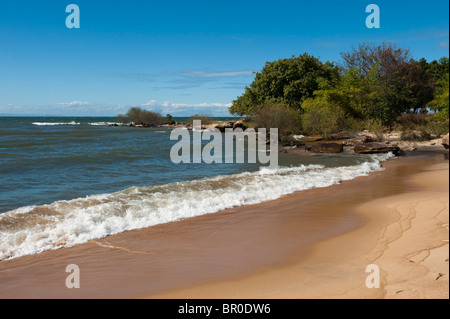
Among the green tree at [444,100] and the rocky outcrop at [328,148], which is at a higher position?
the green tree at [444,100]

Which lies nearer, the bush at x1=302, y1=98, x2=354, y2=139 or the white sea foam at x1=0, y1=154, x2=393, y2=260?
the white sea foam at x1=0, y1=154, x2=393, y2=260

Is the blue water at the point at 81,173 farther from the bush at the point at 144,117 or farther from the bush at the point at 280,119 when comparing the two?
the bush at the point at 144,117

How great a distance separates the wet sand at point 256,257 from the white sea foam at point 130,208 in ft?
1.37

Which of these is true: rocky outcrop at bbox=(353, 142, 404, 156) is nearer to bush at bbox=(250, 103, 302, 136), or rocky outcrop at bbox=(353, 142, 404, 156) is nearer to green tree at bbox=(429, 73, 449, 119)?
bush at bbox=(250, 103, 302, 136)

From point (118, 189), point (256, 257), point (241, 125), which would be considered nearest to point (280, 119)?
point (241, 125)

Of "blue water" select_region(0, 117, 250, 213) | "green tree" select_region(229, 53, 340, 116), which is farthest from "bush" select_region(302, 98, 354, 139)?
"blue water" select_region(0, 117, 250, 213)

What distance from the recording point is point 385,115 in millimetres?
31438

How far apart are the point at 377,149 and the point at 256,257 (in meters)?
17.9

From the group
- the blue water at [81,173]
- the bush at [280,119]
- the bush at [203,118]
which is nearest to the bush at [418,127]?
the bush at [280,119]

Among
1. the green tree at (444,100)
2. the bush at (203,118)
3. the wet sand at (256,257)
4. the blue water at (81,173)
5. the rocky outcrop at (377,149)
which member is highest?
the bush at (203,118)

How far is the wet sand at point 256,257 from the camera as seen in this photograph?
4.37m

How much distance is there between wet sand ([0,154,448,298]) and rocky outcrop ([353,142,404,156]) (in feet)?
40.9

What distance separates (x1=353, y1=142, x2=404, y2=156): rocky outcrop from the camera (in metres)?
20.5
